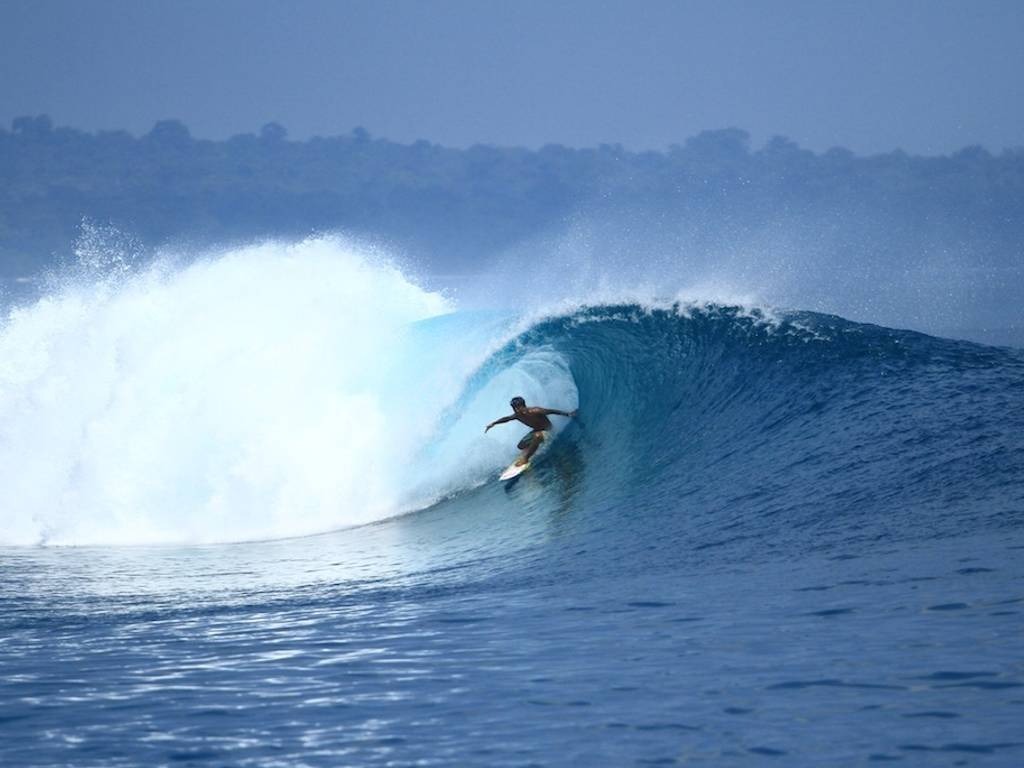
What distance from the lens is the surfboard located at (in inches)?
551

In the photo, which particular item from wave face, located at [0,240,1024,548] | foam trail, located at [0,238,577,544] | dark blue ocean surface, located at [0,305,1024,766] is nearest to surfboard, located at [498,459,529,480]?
dark blue ocean surface, located at [0,305,1024,766]

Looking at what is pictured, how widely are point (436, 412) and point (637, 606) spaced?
8455 mm

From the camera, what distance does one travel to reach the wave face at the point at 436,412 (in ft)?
37.6

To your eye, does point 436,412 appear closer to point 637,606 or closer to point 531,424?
point 531,424

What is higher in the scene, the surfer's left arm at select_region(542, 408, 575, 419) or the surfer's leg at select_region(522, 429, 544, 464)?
the surfer's left arm at select_region(542, 408, 575, 419)

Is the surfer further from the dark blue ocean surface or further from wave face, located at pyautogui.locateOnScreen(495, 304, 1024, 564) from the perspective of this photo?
wave face, located at pyautogui.locateOnScreen(495, 304, 1024, 564)

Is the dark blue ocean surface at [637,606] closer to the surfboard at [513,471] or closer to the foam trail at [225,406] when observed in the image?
the surfboard at [513,471]

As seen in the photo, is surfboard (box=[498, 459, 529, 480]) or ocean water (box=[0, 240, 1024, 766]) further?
surfboard (box=[498, 459, 529, 480])

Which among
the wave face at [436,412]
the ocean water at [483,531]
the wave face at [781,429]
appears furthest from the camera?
the wave face at [436,412]

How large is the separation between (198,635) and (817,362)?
8.64 meters

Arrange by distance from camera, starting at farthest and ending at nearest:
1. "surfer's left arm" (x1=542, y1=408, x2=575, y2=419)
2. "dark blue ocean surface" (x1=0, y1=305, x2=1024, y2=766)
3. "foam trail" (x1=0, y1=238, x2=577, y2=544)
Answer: "surfer's left arm" (x1=542, y1=408, x2=575, y2=419)
"foam trail" (x1=0, y1=238, x2=577, y2=544)
"dark blue ocean surface" (x1=0, y1=305, x2=1024, y2=766)

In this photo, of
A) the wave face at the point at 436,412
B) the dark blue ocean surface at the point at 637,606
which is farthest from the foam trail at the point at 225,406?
the dark blue ocean surface at the point at 637,606

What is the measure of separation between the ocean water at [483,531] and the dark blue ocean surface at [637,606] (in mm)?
33

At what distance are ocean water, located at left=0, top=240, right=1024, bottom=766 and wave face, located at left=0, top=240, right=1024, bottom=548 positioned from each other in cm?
5
